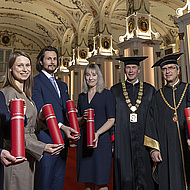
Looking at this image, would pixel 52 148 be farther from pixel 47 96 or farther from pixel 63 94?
pixel 63 94

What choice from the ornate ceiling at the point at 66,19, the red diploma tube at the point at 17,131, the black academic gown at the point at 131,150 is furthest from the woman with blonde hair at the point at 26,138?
the ornate ceiling at the point at 66,19

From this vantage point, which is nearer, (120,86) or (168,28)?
(120,86)

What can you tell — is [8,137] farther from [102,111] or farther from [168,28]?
[168,28]

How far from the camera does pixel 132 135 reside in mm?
2738

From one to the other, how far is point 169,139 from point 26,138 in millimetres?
1611

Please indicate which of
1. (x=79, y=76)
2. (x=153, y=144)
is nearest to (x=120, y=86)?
(x=153, y=144)

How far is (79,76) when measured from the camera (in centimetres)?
1273

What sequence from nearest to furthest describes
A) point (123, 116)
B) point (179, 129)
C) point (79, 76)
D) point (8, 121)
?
point (8, 121) → point (179, 129) → point (123, 116) → point (79, 76)

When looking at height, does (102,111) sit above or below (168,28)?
below

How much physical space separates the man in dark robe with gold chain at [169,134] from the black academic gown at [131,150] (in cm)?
13

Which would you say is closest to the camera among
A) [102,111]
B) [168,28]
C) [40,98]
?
[40,98]

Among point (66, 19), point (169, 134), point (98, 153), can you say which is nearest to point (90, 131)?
point (98, 153)

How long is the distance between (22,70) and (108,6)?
389 inches

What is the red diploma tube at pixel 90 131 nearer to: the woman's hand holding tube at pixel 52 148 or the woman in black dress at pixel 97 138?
the woman in black dress at pixel 97 138
